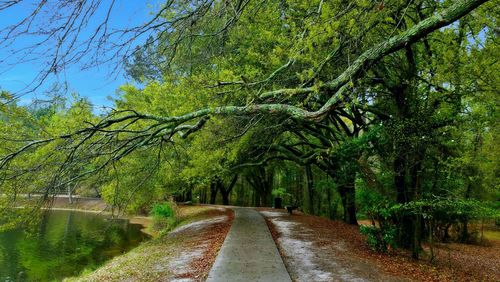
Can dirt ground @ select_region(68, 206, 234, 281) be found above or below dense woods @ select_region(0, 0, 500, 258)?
below

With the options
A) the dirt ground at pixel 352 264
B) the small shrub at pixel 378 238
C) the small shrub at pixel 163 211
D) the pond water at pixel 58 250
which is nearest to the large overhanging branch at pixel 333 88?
the pond water at pixel 58 250

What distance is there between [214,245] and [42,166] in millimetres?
6340

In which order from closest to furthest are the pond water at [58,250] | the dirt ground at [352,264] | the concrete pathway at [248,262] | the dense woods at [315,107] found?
1. the dense woods at [315,107]
2. the concrete pathway at [248,262]
3. the dirt ground at [352,264]
4. the pond water at [58,250]

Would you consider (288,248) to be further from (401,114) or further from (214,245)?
(401,114)

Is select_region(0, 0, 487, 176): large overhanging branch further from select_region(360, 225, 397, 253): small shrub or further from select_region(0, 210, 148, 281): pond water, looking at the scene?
select_region(360, 225, 397, 253): small shrub

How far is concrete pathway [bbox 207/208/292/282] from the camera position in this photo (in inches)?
288

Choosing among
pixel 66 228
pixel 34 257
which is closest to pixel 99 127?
pixel 34 257

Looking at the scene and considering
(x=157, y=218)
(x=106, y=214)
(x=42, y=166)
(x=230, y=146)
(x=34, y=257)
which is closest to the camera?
(x=42, y=166)

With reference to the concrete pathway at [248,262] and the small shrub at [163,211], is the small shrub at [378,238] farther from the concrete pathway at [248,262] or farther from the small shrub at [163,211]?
the small shrub at [163,211]

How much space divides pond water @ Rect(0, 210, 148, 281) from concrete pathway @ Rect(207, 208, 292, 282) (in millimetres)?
3295

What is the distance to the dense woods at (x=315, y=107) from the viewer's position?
6359 mm

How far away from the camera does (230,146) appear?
584 inches

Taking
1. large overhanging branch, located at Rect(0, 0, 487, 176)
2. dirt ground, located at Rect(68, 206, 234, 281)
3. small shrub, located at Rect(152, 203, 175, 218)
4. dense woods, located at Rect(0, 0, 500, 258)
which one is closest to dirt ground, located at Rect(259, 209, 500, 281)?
dense woods, located at Rect(0, 0, 500, 258)

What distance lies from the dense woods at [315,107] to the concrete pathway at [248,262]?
2544mm
